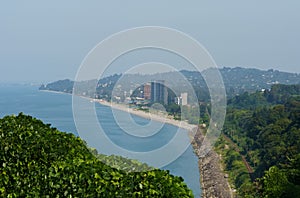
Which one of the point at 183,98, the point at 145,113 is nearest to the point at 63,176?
the point at 145,113

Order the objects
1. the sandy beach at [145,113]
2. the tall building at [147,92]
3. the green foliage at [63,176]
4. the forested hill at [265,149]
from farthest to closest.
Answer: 1. the forested hill at [265,149]
2. the tall building at [147,92]
3. the sandy beach at [145,113]
4. the green foliage at [63,176]

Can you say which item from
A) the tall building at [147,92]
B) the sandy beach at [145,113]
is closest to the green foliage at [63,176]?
the sandy beach at [145,113]

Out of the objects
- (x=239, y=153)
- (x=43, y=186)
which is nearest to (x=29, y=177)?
(x=43, y=186)

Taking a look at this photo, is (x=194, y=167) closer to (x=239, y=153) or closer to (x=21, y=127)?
(x=239, y=153)

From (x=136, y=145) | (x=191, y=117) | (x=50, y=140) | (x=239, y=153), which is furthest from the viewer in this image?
(x=239, y=153)

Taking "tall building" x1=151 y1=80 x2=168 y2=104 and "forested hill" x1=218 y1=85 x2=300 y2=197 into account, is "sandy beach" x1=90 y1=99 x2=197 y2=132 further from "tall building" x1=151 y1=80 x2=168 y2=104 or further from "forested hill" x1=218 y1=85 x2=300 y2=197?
"forested hill" x1=218 y1=85 x2=300 y2=197

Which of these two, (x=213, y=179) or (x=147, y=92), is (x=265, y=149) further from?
(x=147, y=92)

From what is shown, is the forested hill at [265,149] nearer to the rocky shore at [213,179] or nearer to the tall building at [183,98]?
the rocky shore at [213,179]
